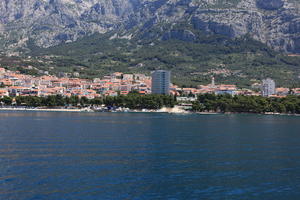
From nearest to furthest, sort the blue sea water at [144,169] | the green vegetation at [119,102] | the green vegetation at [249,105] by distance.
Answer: the blue sea water at [144,169] < the green vegetation at [249,105] < the green vegetation at [119,102]

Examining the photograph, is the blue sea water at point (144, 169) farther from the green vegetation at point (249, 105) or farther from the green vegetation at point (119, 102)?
the green vegetation at point (119, 102)

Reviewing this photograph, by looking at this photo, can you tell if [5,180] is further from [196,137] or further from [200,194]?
[196,137]

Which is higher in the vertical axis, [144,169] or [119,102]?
[119,102]

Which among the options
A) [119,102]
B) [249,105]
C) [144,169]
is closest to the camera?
[144,169]

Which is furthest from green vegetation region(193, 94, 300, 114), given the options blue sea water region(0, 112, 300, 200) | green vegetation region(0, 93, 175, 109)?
blue sea water region(0, 112, 300, 200)

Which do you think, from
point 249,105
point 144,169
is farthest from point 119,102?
point 144,169

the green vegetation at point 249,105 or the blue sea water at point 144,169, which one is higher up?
the green vegetation at point 249,105

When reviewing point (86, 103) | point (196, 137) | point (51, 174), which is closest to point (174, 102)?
point (86, 103)

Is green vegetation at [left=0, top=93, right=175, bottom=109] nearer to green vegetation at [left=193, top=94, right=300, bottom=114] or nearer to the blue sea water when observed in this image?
green vegetation at [left=193, top=94, right=300, bottom=114]

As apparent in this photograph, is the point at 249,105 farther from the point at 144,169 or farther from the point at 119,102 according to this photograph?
the point at 144,169

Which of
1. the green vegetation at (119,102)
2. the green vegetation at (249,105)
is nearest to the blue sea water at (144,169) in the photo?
the green vegetation at (249,105)

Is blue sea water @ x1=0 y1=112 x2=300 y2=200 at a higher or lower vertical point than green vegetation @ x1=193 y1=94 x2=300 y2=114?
lower
